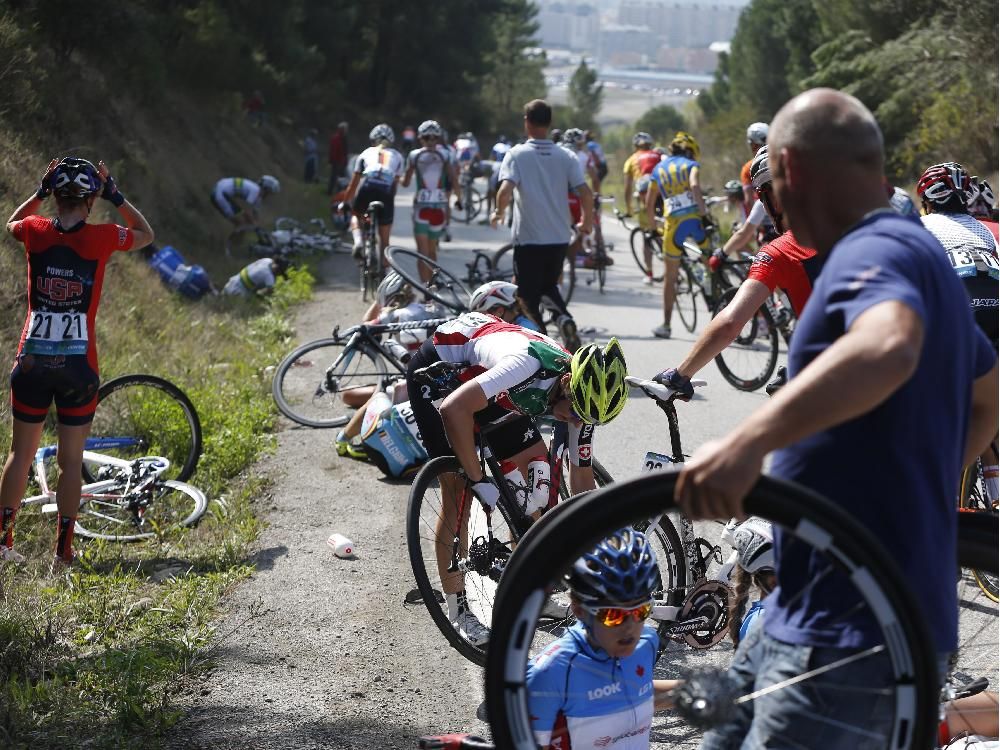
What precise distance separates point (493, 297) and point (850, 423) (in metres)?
4.74

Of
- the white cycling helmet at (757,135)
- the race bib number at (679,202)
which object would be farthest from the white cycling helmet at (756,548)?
the race bib number at (679,202)

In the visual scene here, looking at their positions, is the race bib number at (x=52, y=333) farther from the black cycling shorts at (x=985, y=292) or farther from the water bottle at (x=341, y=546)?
the black cycling shorts at (x=985, y=292)

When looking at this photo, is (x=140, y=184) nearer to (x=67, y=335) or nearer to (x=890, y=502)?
(x=67, y=335)

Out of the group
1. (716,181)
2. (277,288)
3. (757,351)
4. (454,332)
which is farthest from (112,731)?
(716,181)

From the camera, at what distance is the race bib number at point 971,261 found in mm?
5777

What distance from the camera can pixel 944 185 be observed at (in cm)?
602

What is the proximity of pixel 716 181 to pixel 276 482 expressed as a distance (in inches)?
1354

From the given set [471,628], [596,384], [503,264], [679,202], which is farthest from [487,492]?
[503,264]

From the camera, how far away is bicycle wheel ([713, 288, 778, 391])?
10.8m

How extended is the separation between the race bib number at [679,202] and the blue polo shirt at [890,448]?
10.4m

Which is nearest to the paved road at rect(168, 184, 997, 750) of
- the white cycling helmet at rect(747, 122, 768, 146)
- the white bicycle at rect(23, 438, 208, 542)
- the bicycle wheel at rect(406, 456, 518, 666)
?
the bicycle wheel at rect(406, 456, 518, 666)

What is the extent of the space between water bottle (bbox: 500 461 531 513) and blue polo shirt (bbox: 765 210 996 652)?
3094mm

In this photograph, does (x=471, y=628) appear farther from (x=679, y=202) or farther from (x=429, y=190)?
→ (x=429, y=190)

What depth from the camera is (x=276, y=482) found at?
8352 millimetres
